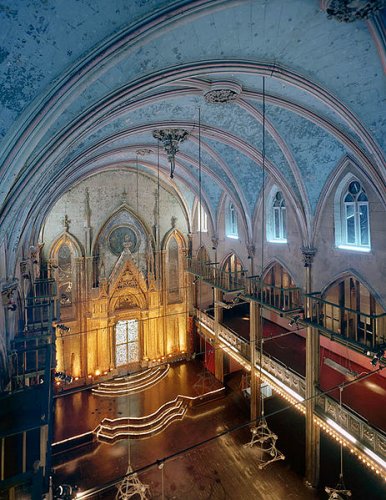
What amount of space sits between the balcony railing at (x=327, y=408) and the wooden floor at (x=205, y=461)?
1.43 metres

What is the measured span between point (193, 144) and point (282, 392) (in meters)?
10.5

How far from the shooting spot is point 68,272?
1677 cm

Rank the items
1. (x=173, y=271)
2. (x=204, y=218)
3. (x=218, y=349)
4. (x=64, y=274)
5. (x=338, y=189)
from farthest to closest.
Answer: (x=173, y=271), (x=204, y=218), (x=218, y=349), (x=64, y=274), (x=338, y=189)

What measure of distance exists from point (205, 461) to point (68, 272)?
11.4 meters

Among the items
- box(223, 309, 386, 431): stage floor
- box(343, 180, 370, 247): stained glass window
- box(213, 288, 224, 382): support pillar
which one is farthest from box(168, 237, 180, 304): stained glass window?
box(343, 180, 370, 247): stained glass window

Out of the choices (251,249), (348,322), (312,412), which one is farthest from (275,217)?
(312,412)

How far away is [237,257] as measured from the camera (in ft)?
52.3

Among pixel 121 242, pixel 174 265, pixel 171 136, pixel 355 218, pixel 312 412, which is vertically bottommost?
pixel 312 412

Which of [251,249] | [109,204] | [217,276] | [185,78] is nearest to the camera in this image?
[185,78]

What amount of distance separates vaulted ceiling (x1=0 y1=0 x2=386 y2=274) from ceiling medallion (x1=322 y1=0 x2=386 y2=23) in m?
0.32

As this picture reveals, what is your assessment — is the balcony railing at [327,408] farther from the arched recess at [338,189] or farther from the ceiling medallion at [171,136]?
the ceiling medallion at [171,136]

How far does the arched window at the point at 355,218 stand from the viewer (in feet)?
31.3

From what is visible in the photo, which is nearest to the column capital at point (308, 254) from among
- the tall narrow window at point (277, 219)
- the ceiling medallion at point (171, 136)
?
the tall narrow window at point (277, 219)

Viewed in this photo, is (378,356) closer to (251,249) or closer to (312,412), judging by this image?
(312,412)
